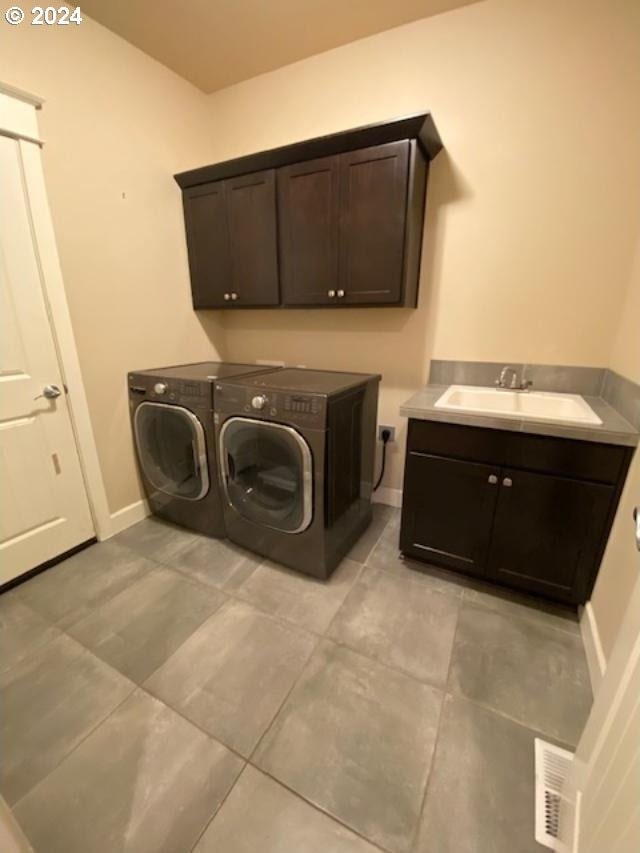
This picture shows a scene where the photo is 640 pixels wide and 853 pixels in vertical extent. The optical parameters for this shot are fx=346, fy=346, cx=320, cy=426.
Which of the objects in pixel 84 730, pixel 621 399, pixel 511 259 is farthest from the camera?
pixel 511 259

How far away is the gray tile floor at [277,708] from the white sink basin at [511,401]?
0.89m

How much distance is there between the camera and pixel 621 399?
1.46 meters

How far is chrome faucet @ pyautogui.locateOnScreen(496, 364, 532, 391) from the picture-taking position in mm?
1847

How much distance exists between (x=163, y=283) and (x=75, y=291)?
550 millimetres

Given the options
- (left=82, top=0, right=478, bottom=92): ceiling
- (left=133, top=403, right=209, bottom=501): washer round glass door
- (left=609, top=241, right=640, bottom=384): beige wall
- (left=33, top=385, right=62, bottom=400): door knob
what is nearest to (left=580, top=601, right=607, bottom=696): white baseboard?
(left=609, top=241, right=640, bottom=384): beige wall

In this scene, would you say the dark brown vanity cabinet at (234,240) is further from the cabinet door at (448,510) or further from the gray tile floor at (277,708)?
the gray tile floor at (277,708)

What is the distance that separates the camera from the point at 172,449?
6.92ft

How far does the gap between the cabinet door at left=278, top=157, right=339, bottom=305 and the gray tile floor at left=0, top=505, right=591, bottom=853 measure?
5.16 feet

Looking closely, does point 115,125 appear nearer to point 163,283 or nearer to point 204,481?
point 163,283

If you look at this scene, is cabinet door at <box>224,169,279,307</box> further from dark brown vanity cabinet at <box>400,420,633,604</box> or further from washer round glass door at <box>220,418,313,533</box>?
dark brown vanity cabinet at <box>400,420,633,604</box>

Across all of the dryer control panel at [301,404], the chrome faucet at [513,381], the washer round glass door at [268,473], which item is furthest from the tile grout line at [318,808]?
the chrome faucet at [513,381]

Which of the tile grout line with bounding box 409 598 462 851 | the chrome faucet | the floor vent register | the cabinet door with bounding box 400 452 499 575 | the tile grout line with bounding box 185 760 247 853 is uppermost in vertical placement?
the chrome faucet

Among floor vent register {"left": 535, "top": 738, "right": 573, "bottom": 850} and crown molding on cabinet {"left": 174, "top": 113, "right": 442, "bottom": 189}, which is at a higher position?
crown molding on cabinet {"left": 174, "top": 113, "right": 442, "bottom": 189}

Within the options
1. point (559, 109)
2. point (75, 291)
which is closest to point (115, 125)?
point (75, 291)
